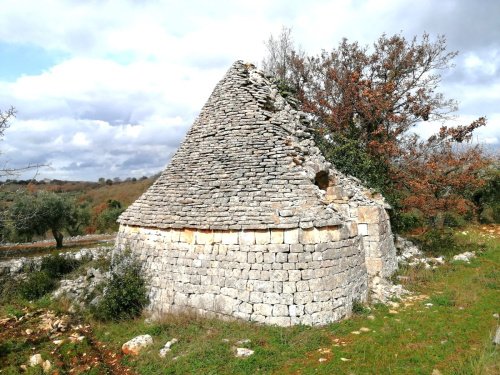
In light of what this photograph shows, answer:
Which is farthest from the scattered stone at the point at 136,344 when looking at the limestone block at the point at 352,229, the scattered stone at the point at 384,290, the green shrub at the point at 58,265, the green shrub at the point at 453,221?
the green shrub at the point at 453,221

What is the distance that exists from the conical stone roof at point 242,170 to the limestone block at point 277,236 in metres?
0.16

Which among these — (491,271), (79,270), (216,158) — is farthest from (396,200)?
(79,270)

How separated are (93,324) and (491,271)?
12.1 metres

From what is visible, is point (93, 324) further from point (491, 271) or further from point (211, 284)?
point (491, 271)

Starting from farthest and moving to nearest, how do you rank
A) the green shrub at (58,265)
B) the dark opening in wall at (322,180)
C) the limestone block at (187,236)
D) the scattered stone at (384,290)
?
the green shrub at (58,265)
the dark opening in wall at (322,180)
the scattered stone at (384,290)
the limestone block at (187,236)

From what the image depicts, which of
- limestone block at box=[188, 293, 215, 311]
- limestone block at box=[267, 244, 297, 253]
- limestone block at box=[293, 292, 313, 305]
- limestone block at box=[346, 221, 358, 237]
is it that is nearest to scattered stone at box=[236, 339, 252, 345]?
limestone block at box=[293, 292, 313, 305]

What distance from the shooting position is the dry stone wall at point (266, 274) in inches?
302

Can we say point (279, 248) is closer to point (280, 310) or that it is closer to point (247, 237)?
point (247, 237)

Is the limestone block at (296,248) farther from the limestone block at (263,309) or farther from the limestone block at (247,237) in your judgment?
the limestone block at (263,309)

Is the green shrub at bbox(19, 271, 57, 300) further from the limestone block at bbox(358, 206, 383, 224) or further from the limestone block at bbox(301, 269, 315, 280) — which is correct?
the limestone block at bbox(358, 206, 383, 224)

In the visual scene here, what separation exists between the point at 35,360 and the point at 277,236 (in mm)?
5384

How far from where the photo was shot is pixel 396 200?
47.4 ft

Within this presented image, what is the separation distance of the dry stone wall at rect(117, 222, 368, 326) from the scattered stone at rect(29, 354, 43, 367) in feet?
8.47

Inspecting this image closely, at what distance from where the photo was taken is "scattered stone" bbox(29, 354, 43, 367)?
687cm
